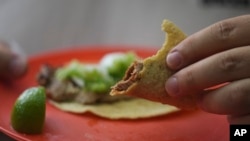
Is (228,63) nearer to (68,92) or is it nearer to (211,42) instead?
(211,42)

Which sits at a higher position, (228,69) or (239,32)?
(239,32)

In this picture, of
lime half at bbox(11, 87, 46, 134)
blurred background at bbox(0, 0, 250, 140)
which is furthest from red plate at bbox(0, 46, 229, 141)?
blurred background at bbox(0, 0, 250, 140)

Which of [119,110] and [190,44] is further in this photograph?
[119,110]

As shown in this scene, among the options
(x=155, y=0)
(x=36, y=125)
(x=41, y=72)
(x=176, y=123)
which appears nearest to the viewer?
(x=36, y=125)

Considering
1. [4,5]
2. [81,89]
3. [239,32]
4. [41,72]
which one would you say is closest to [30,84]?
[41,72]

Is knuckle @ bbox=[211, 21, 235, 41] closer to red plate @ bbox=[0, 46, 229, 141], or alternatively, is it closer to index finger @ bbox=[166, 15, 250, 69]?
index finger @ bbox=[166, 15, 250, 69]

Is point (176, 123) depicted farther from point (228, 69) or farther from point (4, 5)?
point (4, 5)

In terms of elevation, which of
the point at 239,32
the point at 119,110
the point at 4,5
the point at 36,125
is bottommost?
the point at 36,125
